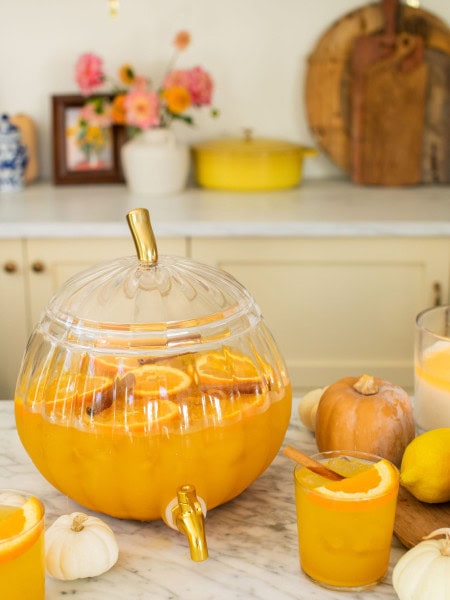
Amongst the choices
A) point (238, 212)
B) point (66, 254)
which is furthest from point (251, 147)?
point (66, 254)

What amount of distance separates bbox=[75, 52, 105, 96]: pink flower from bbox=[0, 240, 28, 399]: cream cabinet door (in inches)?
24.5

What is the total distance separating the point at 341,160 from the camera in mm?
2893

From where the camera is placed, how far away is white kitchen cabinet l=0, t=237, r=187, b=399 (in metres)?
2.36

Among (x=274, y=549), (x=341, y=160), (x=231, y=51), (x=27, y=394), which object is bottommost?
(x=274, y=549)

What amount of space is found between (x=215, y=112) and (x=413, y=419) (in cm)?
180

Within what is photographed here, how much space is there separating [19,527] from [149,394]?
205mm

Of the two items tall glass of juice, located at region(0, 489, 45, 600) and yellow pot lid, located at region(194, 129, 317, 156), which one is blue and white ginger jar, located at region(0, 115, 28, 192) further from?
tall glass of juice, located at region(0, 489, 45, 600)

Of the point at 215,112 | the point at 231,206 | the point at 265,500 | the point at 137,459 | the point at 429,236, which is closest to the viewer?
the point at 137,459

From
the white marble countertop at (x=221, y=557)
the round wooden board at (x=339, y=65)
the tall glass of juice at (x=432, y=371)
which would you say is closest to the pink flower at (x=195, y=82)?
the round wooden board at (x=339, y=65)

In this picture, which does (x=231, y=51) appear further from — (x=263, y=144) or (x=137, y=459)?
(x=137, y=459)

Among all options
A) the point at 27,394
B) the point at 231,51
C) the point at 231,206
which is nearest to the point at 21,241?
the point at 231,206

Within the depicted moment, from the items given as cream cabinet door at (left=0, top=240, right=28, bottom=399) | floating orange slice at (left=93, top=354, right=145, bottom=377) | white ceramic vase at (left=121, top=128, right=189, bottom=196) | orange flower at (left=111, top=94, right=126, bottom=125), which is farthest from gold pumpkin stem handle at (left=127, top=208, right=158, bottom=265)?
orange flower at (left=111, top=94, right=126, bottom=125)

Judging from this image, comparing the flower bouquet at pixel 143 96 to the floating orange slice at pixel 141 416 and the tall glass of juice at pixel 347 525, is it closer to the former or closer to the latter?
the floating orange slice at pixel 141 416

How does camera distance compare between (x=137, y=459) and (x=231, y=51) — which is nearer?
(x=137, y=459)
